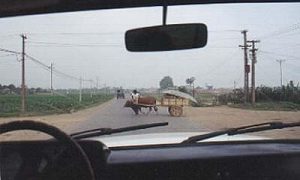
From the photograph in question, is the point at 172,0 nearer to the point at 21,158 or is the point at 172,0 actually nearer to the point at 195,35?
the point at 195,35

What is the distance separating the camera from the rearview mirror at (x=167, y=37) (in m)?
3.22

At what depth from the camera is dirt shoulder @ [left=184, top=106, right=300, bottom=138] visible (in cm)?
446

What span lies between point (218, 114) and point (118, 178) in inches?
102

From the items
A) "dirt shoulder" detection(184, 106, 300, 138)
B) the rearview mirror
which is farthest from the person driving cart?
the rearview mirror

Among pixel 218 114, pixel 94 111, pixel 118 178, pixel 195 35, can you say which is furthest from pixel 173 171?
pixel 94 111

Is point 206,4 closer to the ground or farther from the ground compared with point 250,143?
farther from the ground

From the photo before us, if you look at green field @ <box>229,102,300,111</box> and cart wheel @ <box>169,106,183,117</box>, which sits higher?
green field @ <box>229,102,300,111</box>

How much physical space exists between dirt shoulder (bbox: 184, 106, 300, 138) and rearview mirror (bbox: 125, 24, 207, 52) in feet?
4.37

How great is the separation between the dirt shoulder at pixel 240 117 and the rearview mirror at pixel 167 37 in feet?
4.37

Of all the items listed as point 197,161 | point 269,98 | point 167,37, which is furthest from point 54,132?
point 269,98

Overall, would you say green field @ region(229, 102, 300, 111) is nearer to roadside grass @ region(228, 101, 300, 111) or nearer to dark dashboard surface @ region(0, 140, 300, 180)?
roadside grass @ region(228, 101, 300, 111)

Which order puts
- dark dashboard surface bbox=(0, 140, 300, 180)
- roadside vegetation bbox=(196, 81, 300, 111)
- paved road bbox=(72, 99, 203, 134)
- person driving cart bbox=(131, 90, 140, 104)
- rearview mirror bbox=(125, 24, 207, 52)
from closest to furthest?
→ rearview mirror bbox=(125, 24, 207, 52)
dark dashboard surface bbox=(0, 140, 300, 180)
roadside vegetation bbox=(196, 81, 300, 111)
person driving cart bbox=(131, 90, 140, 104)
paved road bbox=(72, 99, 203, 134)

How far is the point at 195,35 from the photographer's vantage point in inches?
128

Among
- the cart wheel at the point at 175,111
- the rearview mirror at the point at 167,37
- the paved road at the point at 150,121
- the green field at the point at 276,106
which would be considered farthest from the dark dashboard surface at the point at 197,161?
the cart wheel at the point at 175,111
